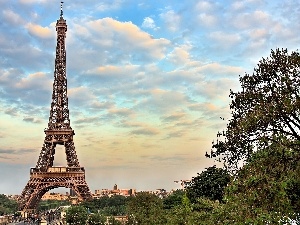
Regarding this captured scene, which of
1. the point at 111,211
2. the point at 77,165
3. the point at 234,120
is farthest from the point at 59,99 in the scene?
the point at 234,120

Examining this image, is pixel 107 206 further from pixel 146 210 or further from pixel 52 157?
pixel 146 210

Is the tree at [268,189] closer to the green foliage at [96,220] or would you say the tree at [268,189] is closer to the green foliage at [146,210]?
the green foliage at [146,210]

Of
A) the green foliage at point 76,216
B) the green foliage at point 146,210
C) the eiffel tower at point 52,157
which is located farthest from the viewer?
the eiffel tower at point 52,157

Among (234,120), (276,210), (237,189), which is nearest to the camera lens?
(276,210)

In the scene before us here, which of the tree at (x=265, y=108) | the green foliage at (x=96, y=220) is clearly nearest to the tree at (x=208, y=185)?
the green foliage at (x=96, y=220)

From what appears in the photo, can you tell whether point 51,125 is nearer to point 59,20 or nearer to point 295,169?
point 59,20

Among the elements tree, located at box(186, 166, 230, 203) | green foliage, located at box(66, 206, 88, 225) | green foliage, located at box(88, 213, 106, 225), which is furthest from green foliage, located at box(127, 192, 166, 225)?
green foliage, located at box(66, 206, 88, 225)

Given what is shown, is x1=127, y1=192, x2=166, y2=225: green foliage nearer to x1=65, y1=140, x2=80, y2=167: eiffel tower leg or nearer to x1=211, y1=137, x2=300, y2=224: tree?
x1=65, y1=140, x2=80, y2=167: eiffel tower leg
